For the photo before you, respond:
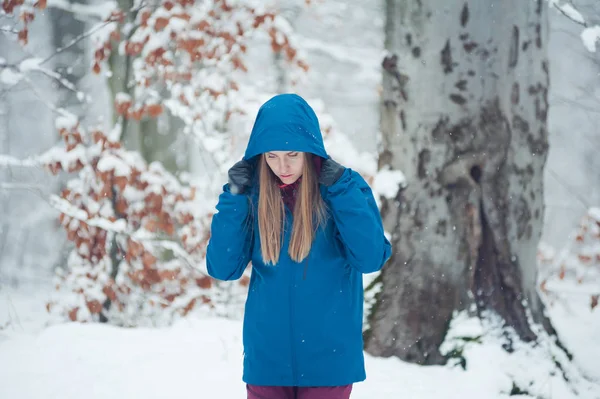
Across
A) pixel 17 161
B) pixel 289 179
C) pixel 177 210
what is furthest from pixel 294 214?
pixel 17 161

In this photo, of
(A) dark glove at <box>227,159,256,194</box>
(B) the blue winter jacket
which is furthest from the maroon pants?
(A) dark glove at <box>227,159,256,194</box>

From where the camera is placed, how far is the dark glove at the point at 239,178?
83.7 inches

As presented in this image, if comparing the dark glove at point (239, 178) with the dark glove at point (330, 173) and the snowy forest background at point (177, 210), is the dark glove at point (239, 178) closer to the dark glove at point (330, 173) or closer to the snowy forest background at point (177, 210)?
the dark glove at point (330, 173)

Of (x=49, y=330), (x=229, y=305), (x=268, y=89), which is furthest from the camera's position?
(x=268, y=89)

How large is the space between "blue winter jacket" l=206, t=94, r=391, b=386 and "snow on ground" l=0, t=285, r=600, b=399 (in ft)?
4.94

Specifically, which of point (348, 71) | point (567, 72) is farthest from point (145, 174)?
point (567, 72)

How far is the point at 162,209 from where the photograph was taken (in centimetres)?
636

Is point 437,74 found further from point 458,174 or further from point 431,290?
point 431,290

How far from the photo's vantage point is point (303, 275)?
2.11 metres

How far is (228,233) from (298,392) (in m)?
0.68

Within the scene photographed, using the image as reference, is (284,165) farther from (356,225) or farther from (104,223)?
(104,223)

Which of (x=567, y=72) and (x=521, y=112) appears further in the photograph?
(x=567, y=72)

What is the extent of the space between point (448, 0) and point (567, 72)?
11.8 meters

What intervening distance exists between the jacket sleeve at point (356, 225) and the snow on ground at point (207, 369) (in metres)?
1.67
